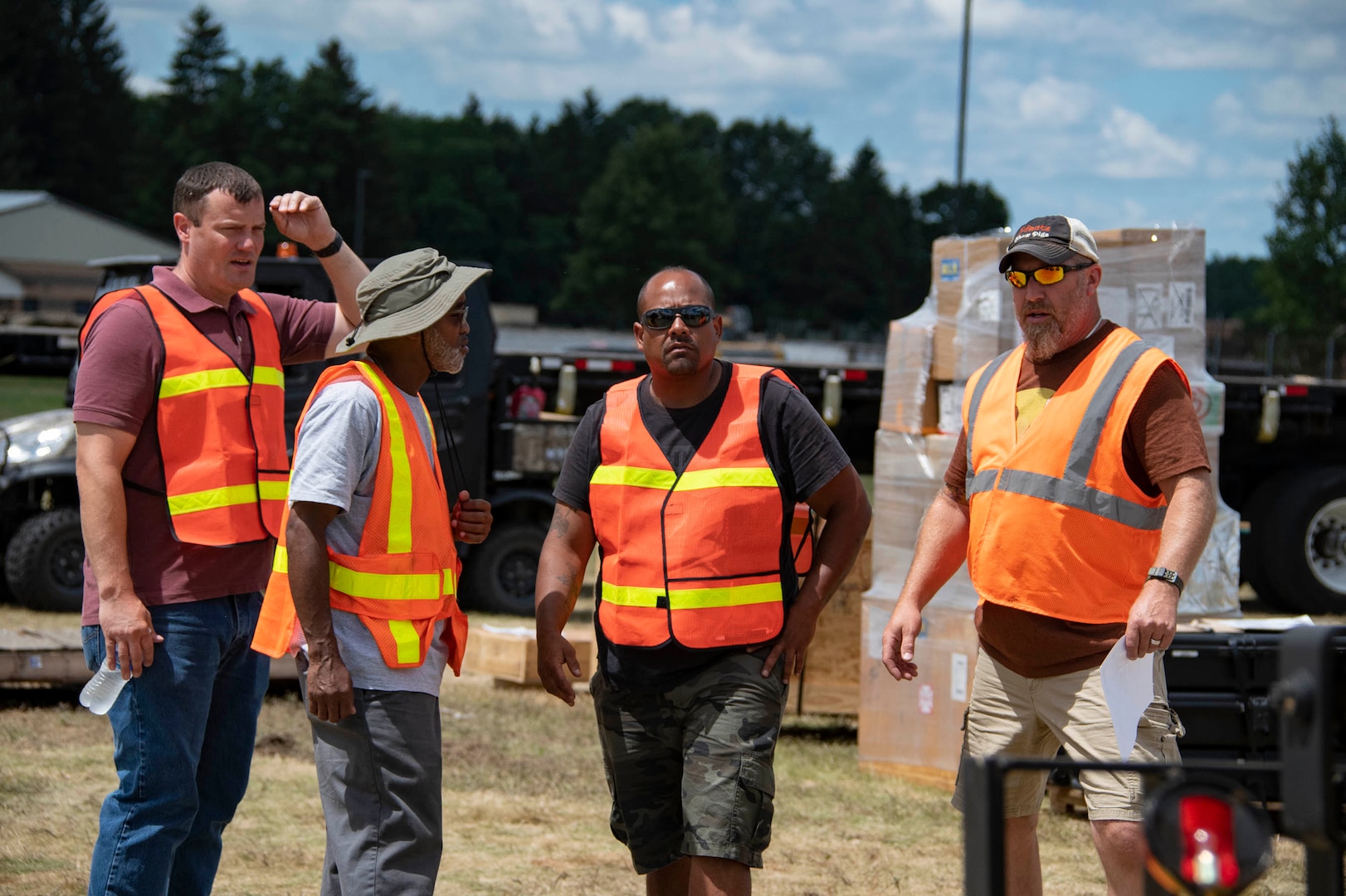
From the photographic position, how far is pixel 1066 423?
3.42 meters

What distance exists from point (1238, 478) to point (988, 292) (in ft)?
22.6

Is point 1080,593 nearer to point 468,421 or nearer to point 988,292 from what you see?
point 988,292

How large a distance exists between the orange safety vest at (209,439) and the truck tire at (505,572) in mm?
7216

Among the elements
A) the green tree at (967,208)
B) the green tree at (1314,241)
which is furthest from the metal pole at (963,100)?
the green tree at (967,208)

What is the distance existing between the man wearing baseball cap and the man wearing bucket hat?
1.21 m

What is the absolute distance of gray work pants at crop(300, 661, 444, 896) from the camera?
10.0 feet

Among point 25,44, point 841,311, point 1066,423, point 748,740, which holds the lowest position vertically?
point 748,740

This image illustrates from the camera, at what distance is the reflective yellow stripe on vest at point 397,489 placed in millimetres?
3172

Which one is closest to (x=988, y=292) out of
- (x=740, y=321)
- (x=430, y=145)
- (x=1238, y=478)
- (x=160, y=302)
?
(x=160, y=302)

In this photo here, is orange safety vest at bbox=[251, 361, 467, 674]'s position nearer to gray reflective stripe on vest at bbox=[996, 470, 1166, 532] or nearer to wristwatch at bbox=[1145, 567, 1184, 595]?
gray reflective stripe on vest at bbox=[996, 470, 1166, 532]

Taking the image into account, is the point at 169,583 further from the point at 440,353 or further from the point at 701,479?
the point at 701,479

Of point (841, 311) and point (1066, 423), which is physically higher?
point (841, 311)

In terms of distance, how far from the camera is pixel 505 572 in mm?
10906

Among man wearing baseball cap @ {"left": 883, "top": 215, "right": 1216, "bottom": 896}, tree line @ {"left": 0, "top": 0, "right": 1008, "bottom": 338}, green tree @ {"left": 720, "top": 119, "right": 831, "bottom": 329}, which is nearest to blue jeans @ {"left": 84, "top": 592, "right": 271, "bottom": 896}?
man wearing baseball cap @ {"left": 883, "top": 215, "right": 1216, "bottom": 896}
